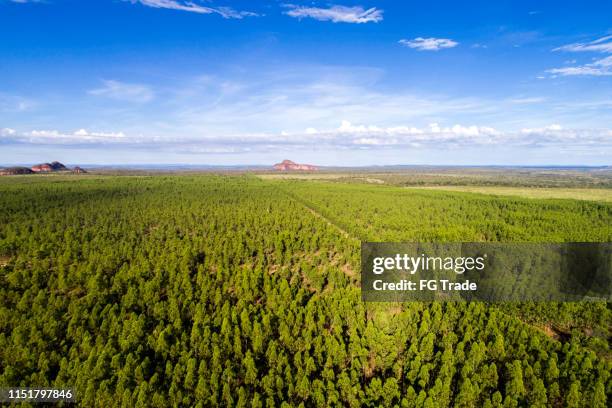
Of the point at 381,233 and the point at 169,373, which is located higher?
the point at 381,233

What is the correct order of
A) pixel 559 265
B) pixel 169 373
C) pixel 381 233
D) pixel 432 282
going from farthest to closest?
1. pixel 381 233
2. pixel 559 265
3. pixel 432 282
4. pixel 169 373

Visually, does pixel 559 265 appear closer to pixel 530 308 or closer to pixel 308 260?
pixel 530 308

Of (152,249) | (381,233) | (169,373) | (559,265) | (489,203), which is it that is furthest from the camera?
(489,203)

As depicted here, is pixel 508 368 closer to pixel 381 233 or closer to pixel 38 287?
pixel 381 233

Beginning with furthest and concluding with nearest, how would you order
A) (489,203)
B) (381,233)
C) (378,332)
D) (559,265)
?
(489,203) < (381,233) < (559,265) < (378,332)

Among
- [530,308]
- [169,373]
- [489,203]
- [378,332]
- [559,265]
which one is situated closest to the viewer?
[169,373]

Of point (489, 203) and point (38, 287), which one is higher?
point (489, 203)

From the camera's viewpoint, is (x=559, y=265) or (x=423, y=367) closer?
(x=423, y=367)

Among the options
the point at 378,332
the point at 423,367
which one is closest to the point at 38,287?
the point at 378,332

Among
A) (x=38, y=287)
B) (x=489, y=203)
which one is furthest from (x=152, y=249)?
(x=489, y=203)
